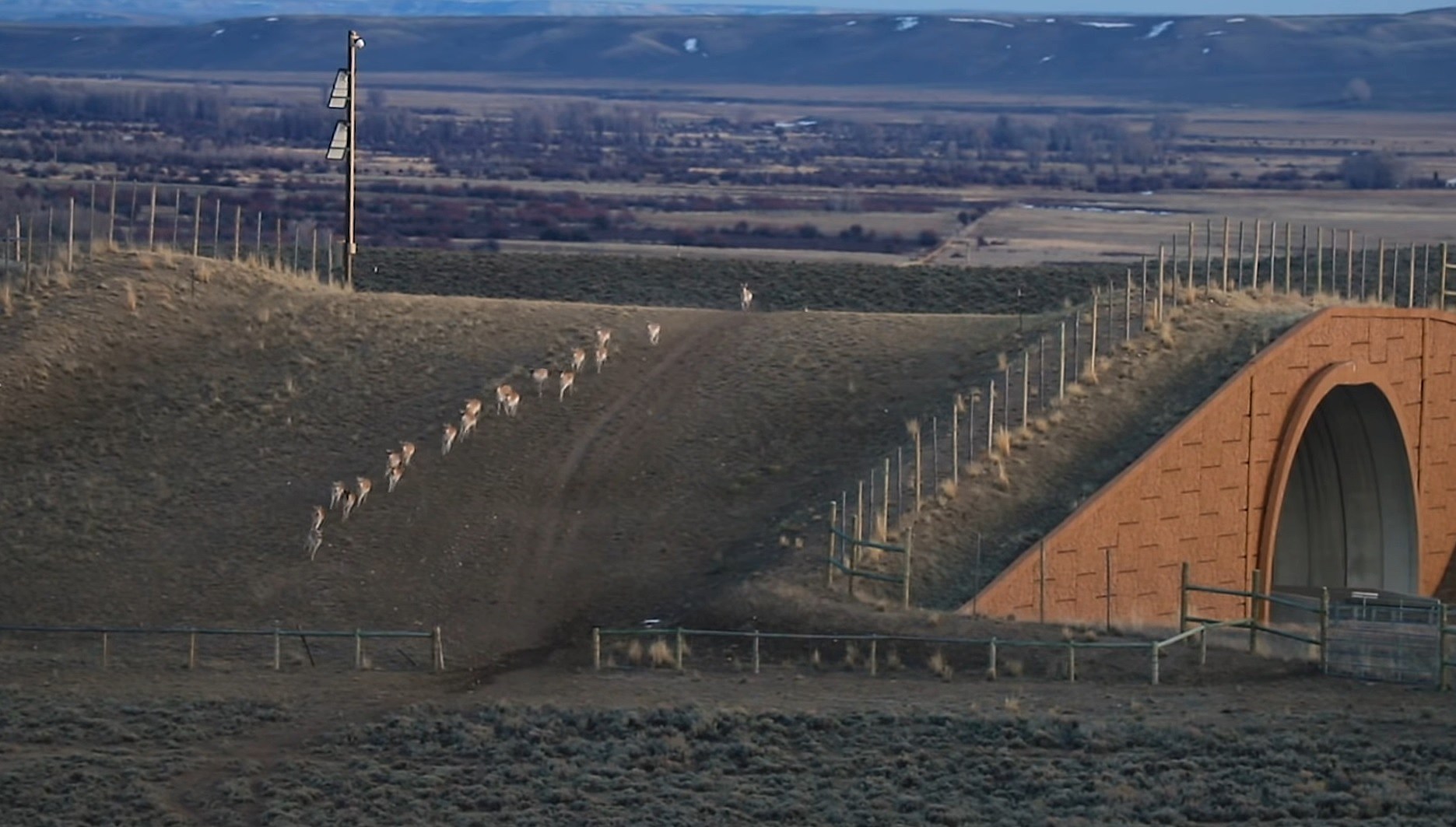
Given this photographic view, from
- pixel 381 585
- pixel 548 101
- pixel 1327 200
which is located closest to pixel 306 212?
pixel 1327 200

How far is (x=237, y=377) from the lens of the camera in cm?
3175

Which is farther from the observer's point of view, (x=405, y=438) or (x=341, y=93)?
(x=341, y=93)

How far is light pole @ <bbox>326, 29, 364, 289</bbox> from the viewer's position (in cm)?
3494

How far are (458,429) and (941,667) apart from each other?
28.9 ft

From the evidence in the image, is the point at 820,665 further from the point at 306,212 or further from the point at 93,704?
the point at 306,212

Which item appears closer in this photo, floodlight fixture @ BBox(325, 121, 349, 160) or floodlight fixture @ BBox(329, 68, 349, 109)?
floodlight fixture @ BBox(329, 68, 349, 109)

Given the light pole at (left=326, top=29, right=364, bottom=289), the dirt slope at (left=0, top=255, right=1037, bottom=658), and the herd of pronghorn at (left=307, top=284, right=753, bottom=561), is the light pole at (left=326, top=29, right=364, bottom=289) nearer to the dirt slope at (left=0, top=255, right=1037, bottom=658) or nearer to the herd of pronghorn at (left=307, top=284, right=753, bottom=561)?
the dirt slope at (left=0, top=255, right=1037, bottom=658)

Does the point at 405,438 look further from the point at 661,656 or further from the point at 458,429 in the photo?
the point at 661,656

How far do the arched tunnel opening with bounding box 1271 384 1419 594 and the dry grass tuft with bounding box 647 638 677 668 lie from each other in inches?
496

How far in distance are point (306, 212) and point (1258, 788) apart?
227ft

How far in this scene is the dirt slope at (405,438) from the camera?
2641 cm

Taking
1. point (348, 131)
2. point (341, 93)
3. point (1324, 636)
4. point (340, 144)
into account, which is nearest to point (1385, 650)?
point (1324, 636)

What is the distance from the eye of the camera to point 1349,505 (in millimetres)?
34188

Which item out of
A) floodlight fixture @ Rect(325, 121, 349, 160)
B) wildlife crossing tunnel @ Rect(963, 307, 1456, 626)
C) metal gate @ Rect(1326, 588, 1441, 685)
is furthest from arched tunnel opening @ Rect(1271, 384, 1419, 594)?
floodlight fixture @ Rect(325, 121, 349, 160)
